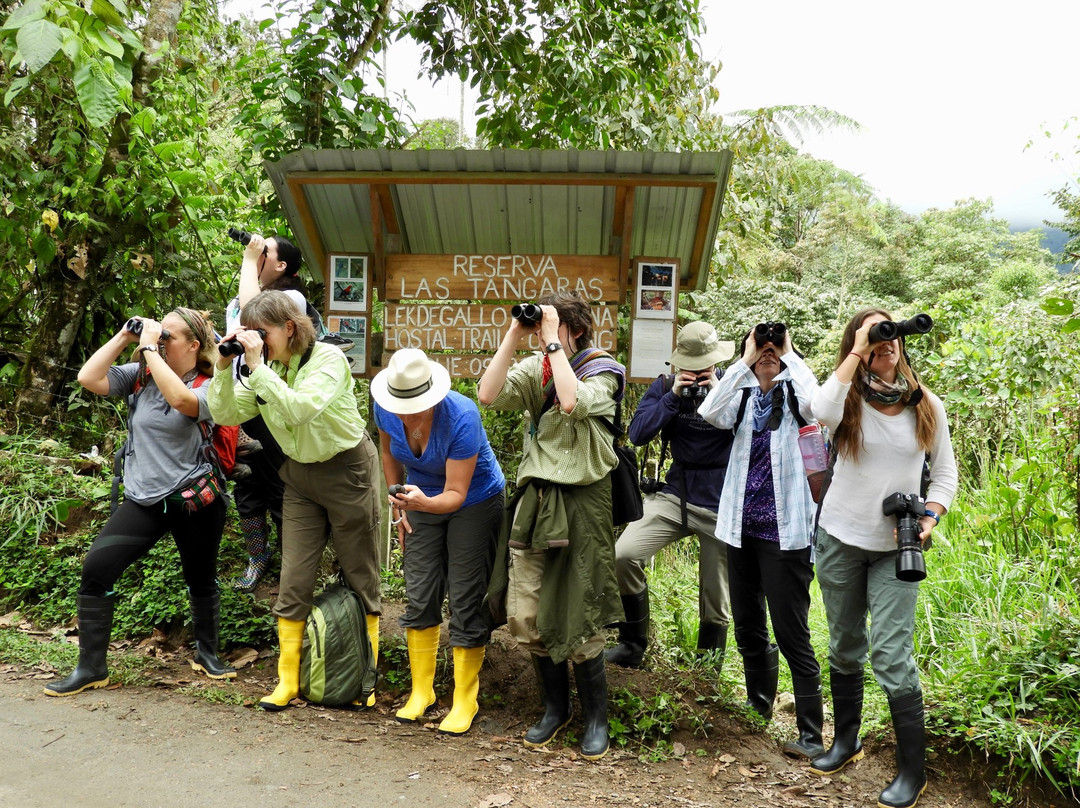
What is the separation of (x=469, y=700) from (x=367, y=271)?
245 centimetres

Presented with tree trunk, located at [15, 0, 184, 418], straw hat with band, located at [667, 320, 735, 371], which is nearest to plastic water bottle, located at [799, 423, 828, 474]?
straw hat with band, located at [667, 320, 735, 371]

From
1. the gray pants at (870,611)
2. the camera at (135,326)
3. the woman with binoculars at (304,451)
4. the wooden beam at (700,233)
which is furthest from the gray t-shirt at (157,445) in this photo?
the gray pants at (870,611)

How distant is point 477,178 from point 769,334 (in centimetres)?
180

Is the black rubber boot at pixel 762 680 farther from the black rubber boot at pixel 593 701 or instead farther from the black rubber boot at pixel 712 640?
the black rubber boot at pixel 593 701

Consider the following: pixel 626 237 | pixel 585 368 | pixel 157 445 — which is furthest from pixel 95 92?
pixel 626 237

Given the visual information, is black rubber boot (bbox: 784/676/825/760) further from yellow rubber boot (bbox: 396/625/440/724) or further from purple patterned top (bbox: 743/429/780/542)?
yellow rubber boot (bbox: 396/625/440/724)

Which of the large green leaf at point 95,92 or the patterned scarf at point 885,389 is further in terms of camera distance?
the patterned scarf at point 885,389

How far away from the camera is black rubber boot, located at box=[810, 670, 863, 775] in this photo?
3.63m

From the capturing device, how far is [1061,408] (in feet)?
16.0

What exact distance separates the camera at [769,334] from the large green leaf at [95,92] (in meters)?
2.53

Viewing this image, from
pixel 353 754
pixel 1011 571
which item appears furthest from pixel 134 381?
pixel 1011 571

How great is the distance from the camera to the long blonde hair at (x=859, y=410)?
133 inches

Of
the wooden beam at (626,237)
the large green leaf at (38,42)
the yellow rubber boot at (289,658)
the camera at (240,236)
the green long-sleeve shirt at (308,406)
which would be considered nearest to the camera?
the large green leaf at (38,42)

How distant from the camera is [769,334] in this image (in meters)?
3.75
